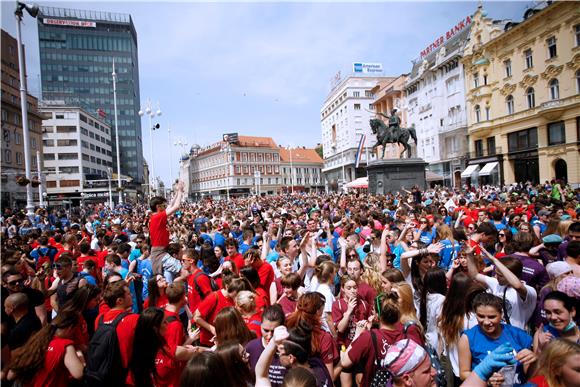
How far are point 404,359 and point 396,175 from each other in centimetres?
2607

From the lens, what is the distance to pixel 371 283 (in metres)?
4.74

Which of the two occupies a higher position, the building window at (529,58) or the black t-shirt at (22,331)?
the building window at (529,58)

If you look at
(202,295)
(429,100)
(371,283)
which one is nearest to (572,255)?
(371,283)

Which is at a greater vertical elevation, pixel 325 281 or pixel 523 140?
pixel 523 140

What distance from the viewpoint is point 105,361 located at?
3.08 meters

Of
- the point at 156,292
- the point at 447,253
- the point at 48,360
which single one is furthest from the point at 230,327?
the point at 447,253

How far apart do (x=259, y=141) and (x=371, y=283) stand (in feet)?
324

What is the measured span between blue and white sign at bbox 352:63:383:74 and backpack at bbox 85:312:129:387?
281 feet

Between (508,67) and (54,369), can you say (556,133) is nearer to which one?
(508,67)

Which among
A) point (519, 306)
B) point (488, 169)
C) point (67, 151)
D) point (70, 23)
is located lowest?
point (519, 306)

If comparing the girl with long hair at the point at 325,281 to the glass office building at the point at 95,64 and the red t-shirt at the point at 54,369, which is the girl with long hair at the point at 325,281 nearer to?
the red t-shirt at the point at 54,369

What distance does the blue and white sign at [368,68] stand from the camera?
82750 mm

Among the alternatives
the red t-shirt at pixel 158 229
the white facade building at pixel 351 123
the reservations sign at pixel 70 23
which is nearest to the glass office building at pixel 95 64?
the reservations sign at pixel 70 23

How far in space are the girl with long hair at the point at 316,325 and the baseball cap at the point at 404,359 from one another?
85cm
